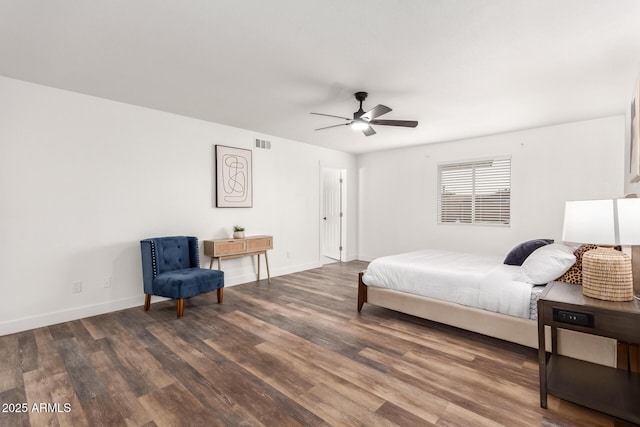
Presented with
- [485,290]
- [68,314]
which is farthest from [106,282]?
[485,290]

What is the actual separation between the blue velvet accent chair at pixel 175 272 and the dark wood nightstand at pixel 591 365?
330 cm

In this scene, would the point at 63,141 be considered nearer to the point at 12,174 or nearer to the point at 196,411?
the point at 12,174

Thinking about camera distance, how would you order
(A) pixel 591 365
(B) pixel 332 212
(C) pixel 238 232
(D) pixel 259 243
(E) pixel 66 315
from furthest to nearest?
(B) pixel 332 212 → (D) pixel 259 243 → (C) pixel 238 232 → (E) pixel 66 315 → (A) pixel 591 365

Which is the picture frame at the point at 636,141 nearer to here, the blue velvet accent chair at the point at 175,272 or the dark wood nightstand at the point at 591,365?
the dark wood nightstand at the point at 591,365

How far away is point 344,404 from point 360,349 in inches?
30.6

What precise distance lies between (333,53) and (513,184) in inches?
163

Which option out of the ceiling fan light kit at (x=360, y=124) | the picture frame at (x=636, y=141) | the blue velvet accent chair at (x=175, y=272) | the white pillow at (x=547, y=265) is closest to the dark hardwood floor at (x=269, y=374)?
the blue velvet accent chair at (x=175, y=272)

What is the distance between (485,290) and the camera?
9.04 feet

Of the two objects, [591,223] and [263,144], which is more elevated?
[263,144]

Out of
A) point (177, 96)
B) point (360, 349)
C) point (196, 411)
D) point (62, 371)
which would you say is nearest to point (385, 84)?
point (177, 96)

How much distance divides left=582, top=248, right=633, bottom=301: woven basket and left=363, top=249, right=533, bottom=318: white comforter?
693mm

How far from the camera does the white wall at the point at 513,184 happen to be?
4.39 m

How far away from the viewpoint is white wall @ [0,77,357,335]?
10.2ft

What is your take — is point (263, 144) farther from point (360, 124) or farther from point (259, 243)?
point (360, 124)
